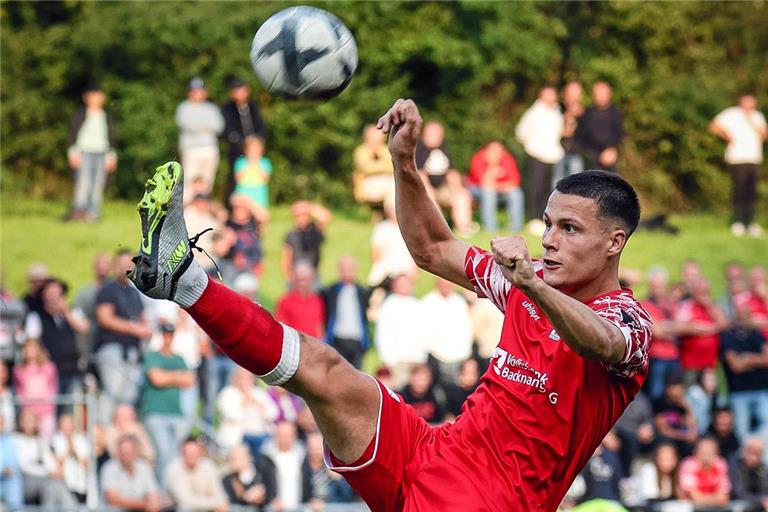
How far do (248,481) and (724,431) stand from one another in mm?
4608

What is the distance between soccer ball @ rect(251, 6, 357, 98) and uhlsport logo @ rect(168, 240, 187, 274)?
1151 mm

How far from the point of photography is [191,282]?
222 inches

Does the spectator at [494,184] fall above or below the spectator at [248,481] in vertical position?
above

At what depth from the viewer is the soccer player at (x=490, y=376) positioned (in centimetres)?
568

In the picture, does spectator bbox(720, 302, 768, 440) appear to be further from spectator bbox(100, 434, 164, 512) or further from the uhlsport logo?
the uhlsport logo

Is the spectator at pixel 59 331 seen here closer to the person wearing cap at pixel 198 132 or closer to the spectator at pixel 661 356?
the person wearing cap at pixel 198 132

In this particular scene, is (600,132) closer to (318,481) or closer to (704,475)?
(704,475)

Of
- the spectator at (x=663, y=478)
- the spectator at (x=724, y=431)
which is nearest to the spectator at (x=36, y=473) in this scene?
the spectator at (x=663, y=478)

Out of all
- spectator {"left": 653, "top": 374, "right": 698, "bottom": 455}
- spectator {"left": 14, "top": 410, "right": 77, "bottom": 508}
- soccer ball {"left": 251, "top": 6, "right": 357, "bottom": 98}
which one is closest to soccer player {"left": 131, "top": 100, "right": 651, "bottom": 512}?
soccer ball {"left": 251, "top": 6, "right": 357, "bottom": 98}

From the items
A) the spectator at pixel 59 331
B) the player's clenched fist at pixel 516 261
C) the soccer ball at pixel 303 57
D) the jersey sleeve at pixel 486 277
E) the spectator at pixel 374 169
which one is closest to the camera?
the player's clenched fist at pixel 516 261

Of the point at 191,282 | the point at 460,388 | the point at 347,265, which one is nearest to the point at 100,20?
the point at 347,265

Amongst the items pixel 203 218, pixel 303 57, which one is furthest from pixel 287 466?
pixel 303 57

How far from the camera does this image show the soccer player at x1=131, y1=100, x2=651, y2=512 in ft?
18.6

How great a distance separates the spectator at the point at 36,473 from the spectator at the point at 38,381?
13.2 inches
